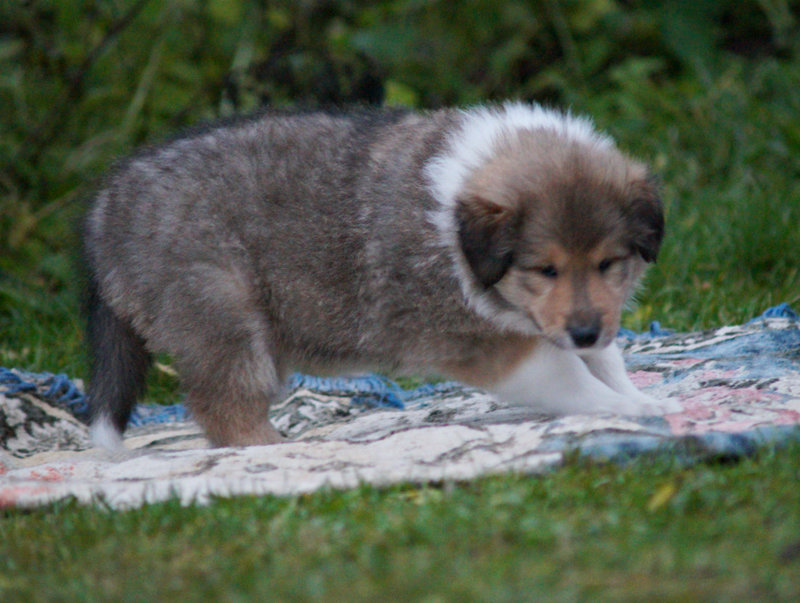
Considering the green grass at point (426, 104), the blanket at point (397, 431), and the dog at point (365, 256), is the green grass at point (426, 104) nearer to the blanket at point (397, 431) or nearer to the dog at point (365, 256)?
the blanket at point (397, 431)

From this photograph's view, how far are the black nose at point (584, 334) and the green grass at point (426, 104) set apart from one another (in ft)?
1.82

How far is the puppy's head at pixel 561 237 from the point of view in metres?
3.78

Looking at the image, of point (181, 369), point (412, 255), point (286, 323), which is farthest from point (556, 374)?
point (181, 369)

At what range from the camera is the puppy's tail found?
174 inches

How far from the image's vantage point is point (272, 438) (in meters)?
4.28

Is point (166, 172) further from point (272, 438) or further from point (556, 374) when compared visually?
point (556, 374)

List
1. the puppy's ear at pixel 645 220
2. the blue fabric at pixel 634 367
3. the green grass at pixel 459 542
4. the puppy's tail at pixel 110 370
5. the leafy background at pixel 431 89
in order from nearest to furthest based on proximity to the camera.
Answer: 1. the green grass at pixel 459 542
2. the blue fabric at pixel 634 367
3. the puppy's ear at pixel 645 220
4. the puppy's tail at pixel 110 370
5. the leafy background at pixel 431 89

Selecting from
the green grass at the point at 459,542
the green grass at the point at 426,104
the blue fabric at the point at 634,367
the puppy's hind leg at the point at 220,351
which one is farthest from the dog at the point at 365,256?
the green grass at the point at 459,542

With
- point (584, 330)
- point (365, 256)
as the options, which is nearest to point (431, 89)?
point (365, 256)

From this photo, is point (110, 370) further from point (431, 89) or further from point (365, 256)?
point (431, 89)

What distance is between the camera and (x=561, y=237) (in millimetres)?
3799

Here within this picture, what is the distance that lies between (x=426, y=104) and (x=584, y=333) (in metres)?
5.04

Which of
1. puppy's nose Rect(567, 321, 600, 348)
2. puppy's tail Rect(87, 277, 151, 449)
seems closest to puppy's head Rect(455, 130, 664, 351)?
puppy's nose Rect(567, 321, 600, 348)

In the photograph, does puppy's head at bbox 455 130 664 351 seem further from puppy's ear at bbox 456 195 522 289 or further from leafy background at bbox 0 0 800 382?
leafy background at bbox 0 0 800 382
